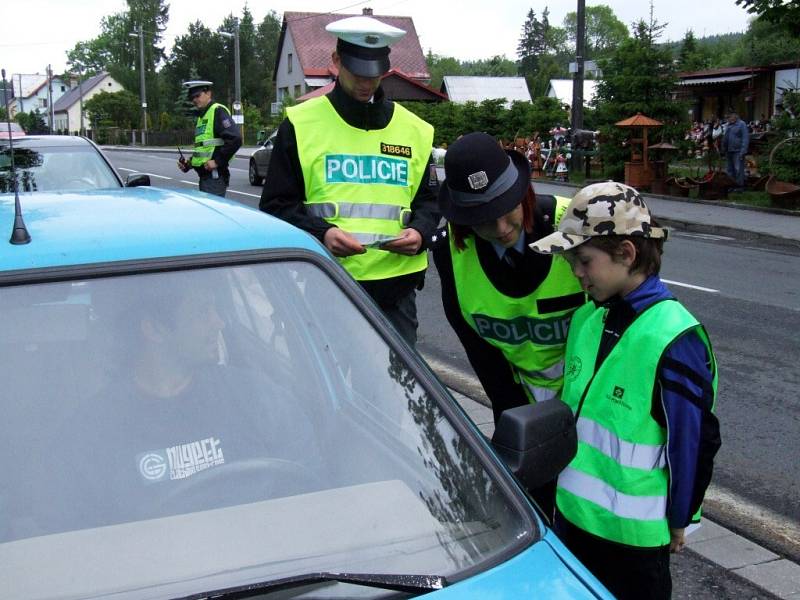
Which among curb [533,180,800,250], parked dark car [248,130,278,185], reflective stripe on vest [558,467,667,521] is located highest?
reflective stripe on vest [558,467,667,521]

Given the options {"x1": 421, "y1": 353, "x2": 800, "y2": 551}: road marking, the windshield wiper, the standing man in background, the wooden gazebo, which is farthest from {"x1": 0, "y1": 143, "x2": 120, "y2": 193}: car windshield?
the standing man in background

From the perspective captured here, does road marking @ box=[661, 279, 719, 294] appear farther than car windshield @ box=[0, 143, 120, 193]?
Yes

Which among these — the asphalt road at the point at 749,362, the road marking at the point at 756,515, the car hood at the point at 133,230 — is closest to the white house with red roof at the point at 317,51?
the asphalt road at the point at 749,362

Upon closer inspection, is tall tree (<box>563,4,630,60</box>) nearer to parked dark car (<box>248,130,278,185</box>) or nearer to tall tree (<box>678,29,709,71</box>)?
tall tree (<box>678,29,709,71</box>)

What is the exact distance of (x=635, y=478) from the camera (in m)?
2.37

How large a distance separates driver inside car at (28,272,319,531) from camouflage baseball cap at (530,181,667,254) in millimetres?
826

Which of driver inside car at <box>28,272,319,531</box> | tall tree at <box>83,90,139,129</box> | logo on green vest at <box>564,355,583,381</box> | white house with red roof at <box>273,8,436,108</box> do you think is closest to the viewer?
driver inside car at <box>28,272,319,531</box>

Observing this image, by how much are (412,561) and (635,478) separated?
821mm

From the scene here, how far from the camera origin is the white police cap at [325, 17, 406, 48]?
3.50 metres

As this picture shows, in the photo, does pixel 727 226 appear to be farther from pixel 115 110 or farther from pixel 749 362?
pixel 115 110

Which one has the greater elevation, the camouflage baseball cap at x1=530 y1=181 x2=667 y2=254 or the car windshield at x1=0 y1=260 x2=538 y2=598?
the camouflage baseball cap at x1=530 y1=181 x2=667 y2=254

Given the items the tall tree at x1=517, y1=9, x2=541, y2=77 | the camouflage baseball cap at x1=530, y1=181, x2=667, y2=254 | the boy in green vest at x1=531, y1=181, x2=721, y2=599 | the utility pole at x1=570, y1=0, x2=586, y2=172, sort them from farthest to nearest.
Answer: the tall tree at x1=517, y1=9, x2=541, y2=77 → the utility pole at x1=570, y1=0, x2=586, y2=172 → the camouflage baseball cap at x1=530, y1=181, x2=667, y2=254 → the boy in green vest at x1=531, y1=181, x2=721, y2=599

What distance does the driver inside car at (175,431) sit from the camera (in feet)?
6.21

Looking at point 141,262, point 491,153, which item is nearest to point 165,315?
point 141,262
